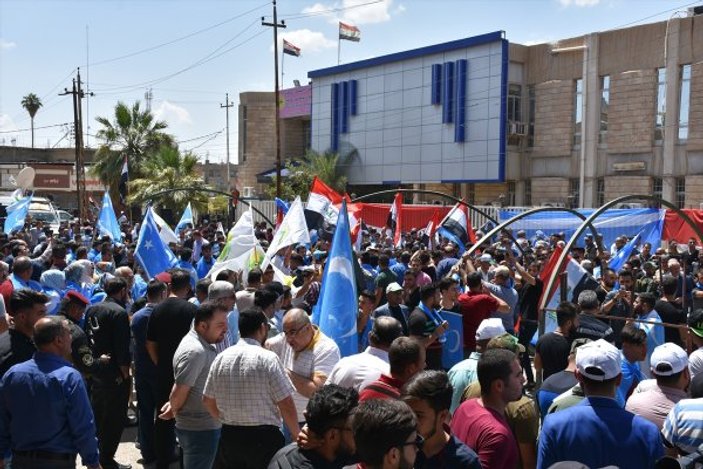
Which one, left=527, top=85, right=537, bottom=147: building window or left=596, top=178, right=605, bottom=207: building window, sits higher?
left=527, top=85, right=537, bottom=147: building window

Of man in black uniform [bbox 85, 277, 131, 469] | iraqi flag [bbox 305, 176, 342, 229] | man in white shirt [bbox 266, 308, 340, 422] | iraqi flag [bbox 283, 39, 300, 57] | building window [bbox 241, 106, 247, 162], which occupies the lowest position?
man in black uniform [bbox 85, 277, 131, 469]

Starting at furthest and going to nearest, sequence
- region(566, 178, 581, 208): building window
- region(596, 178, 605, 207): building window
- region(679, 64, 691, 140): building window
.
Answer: region(566, 178, 581, 208): building window < region(596, 178, 605, 207): building window < region(679, 64, 691, 140): building window

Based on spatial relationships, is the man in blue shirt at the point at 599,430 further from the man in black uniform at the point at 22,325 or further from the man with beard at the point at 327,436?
the man in black uniform at the point at 22,325

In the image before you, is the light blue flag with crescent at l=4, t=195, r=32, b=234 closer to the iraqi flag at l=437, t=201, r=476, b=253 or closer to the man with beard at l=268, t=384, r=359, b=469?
the iraqi flag at l=437, t=201, r=476, b=253

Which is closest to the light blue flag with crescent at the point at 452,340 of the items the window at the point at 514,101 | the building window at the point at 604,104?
the building window at the point at 604,104

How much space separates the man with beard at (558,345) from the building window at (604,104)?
28.8 metres

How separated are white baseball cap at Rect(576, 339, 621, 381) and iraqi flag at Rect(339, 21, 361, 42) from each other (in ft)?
162

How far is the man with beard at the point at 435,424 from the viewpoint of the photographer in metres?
3.55

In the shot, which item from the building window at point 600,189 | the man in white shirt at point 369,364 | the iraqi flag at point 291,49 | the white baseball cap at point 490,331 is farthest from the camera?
the iraqi flag at point 291,49

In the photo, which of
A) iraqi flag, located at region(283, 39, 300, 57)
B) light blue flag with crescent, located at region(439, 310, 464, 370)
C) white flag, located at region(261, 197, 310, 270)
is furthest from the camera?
iraqi flag, located at region(283, 39, 300, 57)

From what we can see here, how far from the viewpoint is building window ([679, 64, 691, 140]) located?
30.4 meters

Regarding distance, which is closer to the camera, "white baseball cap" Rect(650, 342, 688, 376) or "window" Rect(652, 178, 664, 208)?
"white baseball cap" Rect(650, 342, 688, 376)

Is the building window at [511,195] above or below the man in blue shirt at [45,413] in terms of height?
above

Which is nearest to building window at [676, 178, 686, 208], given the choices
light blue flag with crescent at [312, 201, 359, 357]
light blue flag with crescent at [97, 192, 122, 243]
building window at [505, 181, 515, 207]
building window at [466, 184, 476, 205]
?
building window at [505, 181, 515, 207]
